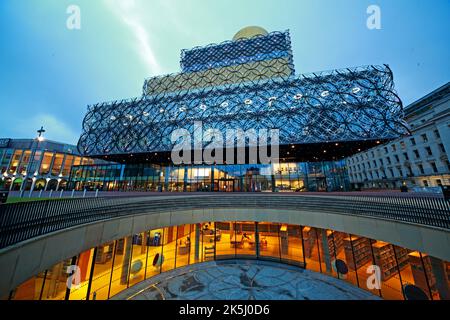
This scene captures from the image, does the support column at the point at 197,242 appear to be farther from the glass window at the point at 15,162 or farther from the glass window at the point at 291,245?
the glass window at the point at 15,162

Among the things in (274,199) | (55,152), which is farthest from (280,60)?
(55,152)

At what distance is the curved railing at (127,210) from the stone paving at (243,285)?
6.26 meters

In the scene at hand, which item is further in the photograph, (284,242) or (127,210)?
(284,242)

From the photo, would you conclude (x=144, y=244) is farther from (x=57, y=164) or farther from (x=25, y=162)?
(x=25, y=162)

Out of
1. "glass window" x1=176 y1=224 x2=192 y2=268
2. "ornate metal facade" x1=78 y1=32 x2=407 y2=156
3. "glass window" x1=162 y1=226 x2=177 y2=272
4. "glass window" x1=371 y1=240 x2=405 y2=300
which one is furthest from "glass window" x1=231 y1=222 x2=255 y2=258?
"ornate metal facade" x1=78 y1=32 x2=407 y2=156

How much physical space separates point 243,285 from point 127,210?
11439 millimetres

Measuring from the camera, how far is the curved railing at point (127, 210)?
7215mm

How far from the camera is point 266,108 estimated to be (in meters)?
32.2

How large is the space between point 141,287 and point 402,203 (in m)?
20.5

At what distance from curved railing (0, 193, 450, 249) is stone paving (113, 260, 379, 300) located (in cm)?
626

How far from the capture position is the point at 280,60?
150 feet

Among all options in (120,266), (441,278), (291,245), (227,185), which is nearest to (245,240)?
(291,245)

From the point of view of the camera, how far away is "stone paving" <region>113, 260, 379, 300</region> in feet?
44.2

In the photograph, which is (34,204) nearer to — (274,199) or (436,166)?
(274,199)
